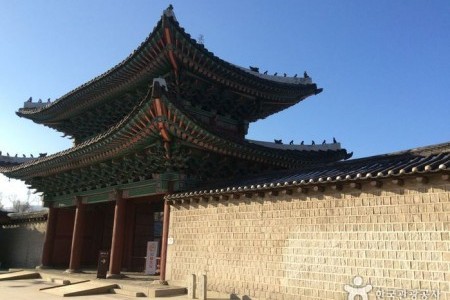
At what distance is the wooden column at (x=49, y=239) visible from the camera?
21.8 meters

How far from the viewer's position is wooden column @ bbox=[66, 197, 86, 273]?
62.3ft

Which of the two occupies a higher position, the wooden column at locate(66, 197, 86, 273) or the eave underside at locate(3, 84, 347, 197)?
the eave underside at locate(3, 84, 347, 197)

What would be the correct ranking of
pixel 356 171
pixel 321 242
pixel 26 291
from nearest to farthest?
pixel 321 242
pixel 356 171
pixel 26 291

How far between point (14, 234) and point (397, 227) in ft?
87.3

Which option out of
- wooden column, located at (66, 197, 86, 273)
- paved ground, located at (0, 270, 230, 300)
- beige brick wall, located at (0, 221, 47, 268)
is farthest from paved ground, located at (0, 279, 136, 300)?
beige brick wall, located at (0, 221, 47, 268)

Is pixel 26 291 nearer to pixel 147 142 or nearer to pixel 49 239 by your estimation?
pixel 147 142

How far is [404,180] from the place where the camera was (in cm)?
836

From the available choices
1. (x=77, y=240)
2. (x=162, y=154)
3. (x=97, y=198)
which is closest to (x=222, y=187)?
(x=162, y=154)

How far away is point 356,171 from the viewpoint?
1001cm

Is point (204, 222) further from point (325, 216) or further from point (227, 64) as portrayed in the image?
point (227, 64)

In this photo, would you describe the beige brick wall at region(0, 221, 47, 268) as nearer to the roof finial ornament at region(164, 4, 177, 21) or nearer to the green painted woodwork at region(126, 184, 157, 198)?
the green painted woodwork at region(126, 184, 157, 198)

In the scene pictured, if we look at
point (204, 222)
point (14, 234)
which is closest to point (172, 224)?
point (204, 222)

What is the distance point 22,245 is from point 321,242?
75.2 ft

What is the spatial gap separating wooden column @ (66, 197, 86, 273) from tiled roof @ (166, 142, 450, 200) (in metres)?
7.87
